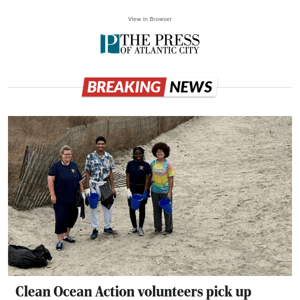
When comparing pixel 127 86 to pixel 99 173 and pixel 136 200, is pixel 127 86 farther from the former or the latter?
pixel 136 200

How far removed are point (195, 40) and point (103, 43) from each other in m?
1.52

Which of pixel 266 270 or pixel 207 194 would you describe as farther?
pixel 207 194

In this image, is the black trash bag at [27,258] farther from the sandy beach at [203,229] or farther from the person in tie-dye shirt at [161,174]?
the person in tie-dye shirt at [161,174]

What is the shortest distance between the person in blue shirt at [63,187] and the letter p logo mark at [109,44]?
6.70ft

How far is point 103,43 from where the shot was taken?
7.55 meters

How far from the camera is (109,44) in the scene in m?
7.57

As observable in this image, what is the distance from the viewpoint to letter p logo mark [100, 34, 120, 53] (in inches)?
293

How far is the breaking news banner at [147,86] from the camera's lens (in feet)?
25.7

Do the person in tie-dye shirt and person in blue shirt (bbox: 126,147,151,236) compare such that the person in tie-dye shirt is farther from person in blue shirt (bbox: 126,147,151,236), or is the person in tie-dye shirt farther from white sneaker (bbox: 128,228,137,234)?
white sneaker (bbox: 128,228,137,234)

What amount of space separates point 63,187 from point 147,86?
251 cm
